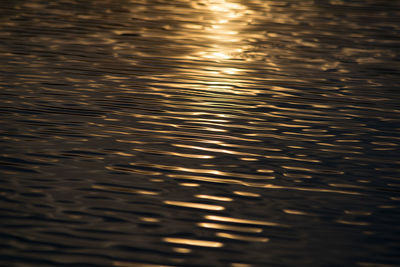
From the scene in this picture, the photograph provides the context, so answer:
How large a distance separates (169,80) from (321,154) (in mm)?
3905

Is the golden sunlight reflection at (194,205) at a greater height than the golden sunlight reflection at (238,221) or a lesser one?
greater

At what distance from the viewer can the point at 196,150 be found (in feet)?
25.9

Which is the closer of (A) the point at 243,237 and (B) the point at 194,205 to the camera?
(A) the point at 243,237

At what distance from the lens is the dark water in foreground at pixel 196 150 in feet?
18.3

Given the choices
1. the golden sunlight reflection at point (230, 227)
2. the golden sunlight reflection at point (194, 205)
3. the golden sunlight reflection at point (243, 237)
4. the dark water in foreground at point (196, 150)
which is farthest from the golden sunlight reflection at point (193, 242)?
the golden sunlight reflection at point (194, 205)

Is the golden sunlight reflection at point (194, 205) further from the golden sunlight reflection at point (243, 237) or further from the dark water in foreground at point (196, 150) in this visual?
the golden sunlight reflection at point (243, 237)

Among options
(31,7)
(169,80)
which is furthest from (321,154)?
(31,7)

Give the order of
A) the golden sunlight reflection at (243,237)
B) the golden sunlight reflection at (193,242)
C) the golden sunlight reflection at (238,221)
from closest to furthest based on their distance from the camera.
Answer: the golden sunlight reflection at (193,242)
the golden sunlight reflection at (243,237)
the golden sunlight reflection at (238,221)

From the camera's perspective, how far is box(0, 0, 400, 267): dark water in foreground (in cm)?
559

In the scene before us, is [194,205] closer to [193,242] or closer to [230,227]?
[230,227]

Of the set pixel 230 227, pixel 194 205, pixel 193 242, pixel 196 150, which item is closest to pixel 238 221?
pixel 230 227

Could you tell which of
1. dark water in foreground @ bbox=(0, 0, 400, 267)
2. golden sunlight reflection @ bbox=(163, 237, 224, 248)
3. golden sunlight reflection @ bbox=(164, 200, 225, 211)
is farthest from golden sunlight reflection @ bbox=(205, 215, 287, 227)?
golden sunlight reflection @ bbox=(163, 237, 224, 248)

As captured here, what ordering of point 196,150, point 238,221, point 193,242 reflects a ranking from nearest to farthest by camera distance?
point 193,242, point 238,221, point 196,150

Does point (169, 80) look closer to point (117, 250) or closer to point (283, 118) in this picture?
point (283, 118)
